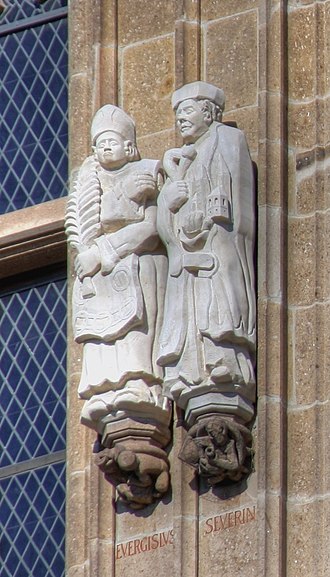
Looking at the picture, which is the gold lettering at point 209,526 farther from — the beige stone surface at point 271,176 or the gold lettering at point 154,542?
the beige stone surface at point 271,176

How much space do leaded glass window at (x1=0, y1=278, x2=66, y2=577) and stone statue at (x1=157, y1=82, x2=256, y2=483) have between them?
1.04 meters

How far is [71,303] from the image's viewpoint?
1488cm

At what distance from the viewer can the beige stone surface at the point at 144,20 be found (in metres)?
15.2

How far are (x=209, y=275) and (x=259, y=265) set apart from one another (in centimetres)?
25

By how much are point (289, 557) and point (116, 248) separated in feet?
4.33

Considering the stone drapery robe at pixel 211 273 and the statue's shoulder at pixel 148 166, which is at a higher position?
the statue's shoulder at pixel 148 166

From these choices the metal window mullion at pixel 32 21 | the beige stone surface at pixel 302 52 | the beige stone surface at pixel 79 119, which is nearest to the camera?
the beige stone surface at pixel 302 52

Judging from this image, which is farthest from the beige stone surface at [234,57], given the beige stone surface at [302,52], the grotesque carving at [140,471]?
the grotesque carving at [140,471]

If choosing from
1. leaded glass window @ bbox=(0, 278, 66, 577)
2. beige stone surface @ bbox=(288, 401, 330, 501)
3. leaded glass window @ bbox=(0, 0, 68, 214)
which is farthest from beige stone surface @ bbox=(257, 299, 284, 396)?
leaded glass window @ bbox=(0, 0, 68, 214)

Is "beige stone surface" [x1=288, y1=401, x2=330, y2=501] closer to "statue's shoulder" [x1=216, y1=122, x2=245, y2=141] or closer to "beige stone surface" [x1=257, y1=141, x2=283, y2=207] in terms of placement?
"beige stone surface" [x1=257, y1=141, x2=283, y2=207]

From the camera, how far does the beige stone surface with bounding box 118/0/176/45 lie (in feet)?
49.7

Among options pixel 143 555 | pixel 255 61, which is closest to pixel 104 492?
Answer: pixel 143 555

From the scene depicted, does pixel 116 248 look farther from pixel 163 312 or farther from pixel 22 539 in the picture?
pixel 22 539

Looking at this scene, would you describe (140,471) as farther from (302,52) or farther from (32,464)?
(302,52)
